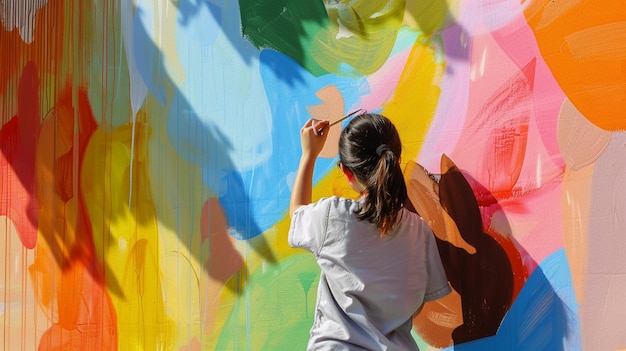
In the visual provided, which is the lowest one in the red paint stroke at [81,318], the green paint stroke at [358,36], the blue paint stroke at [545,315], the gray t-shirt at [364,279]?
the blue paint stroke at [545,315]

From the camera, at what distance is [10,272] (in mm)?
4539

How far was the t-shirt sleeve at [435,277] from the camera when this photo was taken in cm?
274

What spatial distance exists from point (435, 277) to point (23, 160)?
8.58 ft

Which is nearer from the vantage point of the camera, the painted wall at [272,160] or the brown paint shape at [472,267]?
the painted wall at [272,160]

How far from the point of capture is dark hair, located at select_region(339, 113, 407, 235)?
2.57m

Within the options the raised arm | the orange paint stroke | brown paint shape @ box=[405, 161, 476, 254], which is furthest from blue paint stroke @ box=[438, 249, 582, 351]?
the raised arm

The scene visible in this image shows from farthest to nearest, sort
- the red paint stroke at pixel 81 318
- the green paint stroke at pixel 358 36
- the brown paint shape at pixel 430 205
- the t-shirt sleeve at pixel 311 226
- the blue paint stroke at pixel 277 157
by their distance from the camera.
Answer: the red paint stroke at pixel 81 318 < the blue paint stroke at pixel 277 157 < the green paint stroke at pixel 358 36 < the brown paint shape at pixel 430 205 < the t-shirt sleeve at pixel 311 226

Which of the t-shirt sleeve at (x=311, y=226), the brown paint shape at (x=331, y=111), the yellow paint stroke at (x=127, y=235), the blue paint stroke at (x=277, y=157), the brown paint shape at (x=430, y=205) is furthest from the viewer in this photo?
the yellow paint stroke at (x=127, y=235)

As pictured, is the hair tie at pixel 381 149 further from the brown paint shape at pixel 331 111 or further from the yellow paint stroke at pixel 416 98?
the brown paint shape at pixel 331 111

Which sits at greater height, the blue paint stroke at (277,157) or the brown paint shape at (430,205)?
the blue paint stroke at (277,157)

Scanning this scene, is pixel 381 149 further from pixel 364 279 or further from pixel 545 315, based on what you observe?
pixel 545 315

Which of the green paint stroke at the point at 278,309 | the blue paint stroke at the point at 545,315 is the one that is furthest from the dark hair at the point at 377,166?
the green paint stroke at the point at 278,309

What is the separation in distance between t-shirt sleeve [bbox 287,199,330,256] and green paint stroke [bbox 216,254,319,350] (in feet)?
1.94

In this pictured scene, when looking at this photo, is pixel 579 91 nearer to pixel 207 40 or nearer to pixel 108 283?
pixel 207 40
